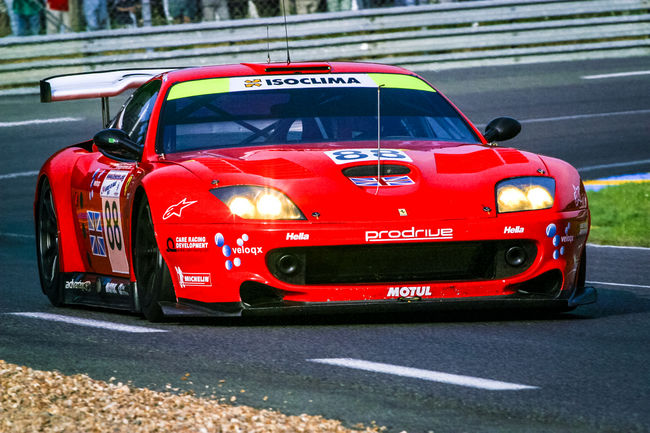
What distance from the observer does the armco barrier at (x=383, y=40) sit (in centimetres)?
1916

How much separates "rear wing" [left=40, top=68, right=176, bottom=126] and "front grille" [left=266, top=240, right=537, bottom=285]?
268 centimetres

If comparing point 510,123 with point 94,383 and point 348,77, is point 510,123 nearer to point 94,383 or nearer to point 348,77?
point 348,77

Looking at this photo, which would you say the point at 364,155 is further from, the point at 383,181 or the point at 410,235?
the point at 410,235

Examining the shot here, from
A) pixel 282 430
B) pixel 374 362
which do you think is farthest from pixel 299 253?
pixel 282 430

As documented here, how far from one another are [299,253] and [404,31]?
14.7 metres

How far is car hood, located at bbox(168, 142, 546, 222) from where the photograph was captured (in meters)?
6.05

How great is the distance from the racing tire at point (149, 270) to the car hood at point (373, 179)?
0.35 m

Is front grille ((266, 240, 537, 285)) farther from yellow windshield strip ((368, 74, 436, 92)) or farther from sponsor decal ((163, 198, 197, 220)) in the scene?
yellow windshield strip ((368, 74, 436, 92))

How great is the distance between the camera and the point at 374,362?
531 centimetres

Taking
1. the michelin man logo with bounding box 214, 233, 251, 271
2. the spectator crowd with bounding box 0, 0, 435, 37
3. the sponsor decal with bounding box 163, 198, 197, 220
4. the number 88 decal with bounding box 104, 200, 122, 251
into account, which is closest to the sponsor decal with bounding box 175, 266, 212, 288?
the michelin man logo with bounding box 214, 233, 251, 271

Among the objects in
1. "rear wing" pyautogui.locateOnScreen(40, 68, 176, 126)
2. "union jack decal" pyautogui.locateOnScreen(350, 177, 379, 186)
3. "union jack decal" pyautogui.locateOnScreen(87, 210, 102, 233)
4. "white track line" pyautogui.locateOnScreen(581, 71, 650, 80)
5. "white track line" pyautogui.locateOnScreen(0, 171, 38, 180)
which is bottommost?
"white track line" pyautogui.locateOnScreen(581, 71, 650, 80)

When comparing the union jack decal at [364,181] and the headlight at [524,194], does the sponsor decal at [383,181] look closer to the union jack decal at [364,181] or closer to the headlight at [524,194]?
the union jack decal at [364,181]

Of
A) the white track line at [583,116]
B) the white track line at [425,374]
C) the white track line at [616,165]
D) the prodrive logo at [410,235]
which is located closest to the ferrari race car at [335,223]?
the prodrive logo at [410,235]

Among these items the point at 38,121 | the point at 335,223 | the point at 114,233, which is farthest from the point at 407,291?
the point at 38,121
